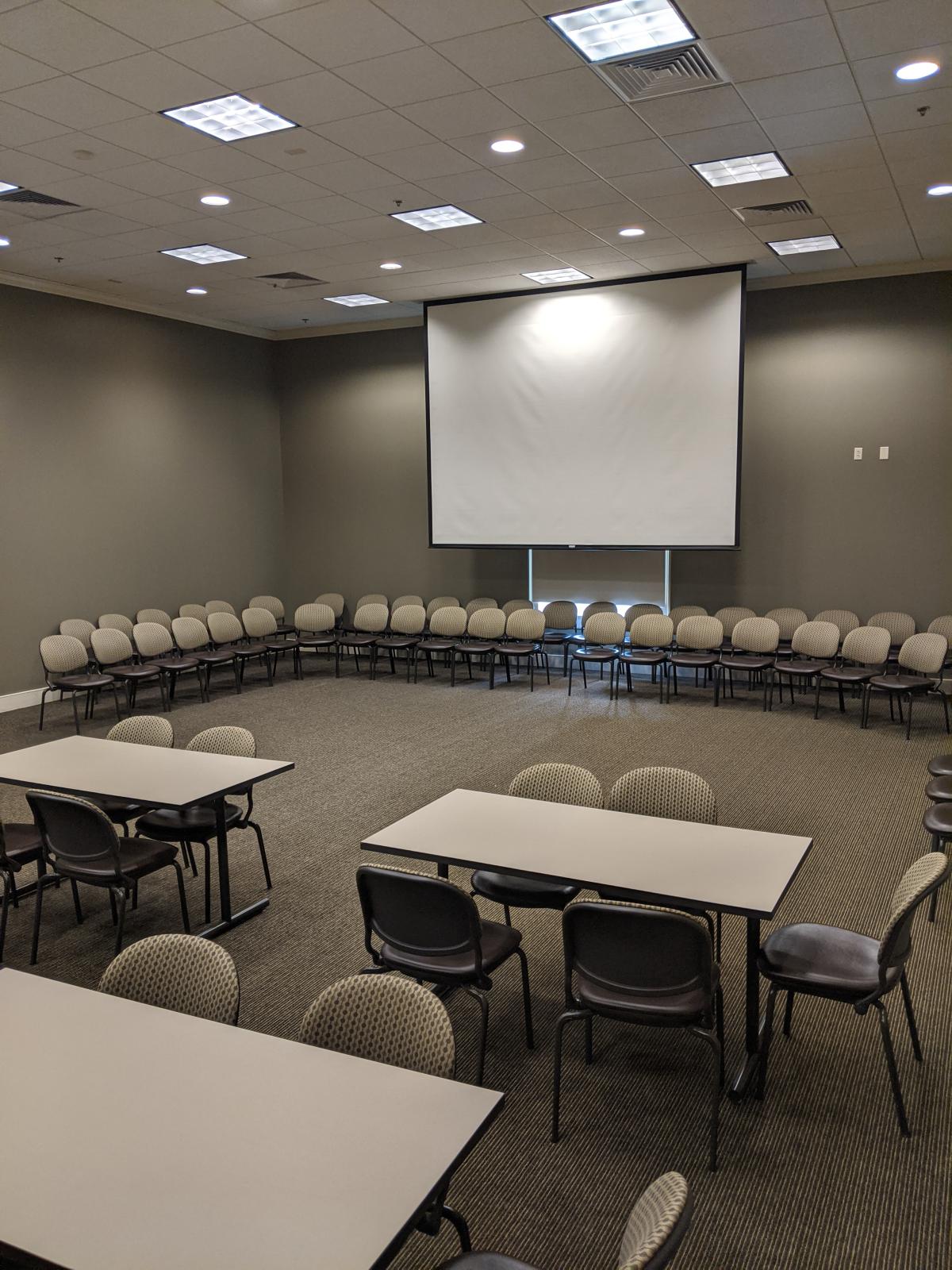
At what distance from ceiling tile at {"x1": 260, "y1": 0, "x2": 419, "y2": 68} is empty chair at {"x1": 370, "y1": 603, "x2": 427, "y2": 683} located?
6.82 meters

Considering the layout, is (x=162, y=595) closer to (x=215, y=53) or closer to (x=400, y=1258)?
(x=215, y=53)

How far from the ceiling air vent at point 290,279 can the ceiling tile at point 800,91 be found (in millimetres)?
5047

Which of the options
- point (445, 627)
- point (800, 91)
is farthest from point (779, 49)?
point (445, 627)

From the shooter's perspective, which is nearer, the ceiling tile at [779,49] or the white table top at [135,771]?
the white table top at [135,771]

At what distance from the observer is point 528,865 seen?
10.7 ft

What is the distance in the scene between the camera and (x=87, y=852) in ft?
13.8

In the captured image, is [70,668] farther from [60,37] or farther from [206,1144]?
[206,1144]

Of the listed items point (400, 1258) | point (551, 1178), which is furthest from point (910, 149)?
point (400, 1258)

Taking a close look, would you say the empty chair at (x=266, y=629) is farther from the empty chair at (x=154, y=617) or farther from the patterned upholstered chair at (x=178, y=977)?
the patterned upholstered chair at (x=178, y=977)

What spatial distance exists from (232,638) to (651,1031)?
8.08 metres

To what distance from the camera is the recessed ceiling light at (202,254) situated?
8.24m

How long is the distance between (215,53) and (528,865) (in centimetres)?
412

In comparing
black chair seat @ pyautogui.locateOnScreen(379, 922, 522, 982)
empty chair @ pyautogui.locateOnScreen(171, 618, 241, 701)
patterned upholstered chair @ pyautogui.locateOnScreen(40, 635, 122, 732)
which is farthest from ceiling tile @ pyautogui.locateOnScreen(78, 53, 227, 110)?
empty chair @ pyautogui.locateOnScreen(171, 618, 241, 701)

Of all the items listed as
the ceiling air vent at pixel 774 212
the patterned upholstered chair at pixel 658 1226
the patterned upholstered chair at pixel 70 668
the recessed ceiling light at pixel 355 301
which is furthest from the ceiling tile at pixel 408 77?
the patterned upholstered chair at pixel 70 668
